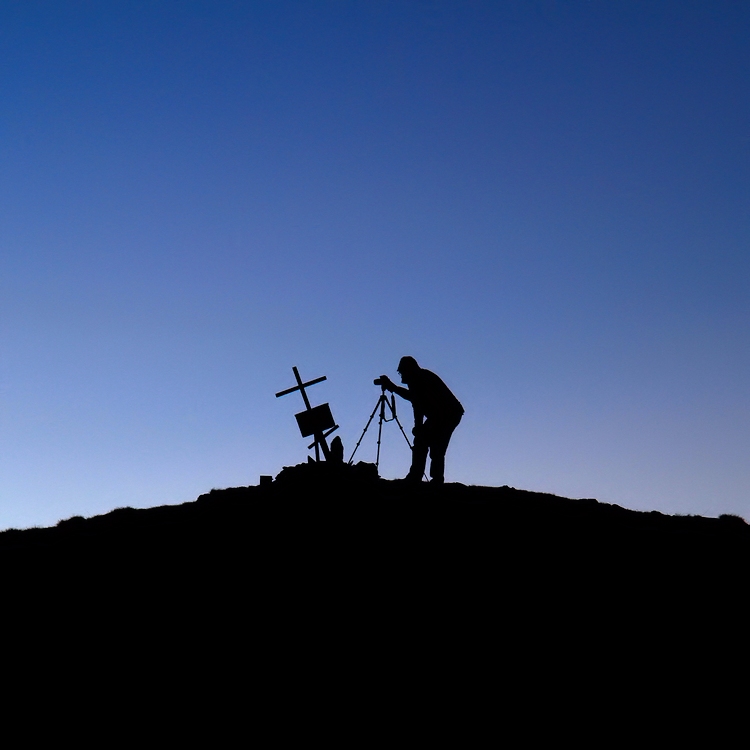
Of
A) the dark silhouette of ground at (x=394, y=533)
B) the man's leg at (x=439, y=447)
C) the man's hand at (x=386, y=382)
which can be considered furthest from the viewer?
the man's hand at (x=386, y=382)

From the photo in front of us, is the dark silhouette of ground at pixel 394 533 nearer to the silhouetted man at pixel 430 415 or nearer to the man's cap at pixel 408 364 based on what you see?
the silhouetted man at pixel 430 415

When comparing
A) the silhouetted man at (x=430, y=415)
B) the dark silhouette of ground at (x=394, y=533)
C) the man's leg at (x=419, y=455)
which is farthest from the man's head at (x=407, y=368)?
the dark silhouette of ground at (x=394, y=533)

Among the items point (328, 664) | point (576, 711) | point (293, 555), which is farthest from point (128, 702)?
point (576, 711)

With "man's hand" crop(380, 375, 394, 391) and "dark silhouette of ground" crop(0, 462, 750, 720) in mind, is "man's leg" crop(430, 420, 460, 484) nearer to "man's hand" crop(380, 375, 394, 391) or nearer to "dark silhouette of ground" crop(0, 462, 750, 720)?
"dark silhouette of ground" crop(0, 462, 750, 720)

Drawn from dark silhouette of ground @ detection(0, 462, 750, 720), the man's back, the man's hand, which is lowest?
dark silhouette of ground @ detection(0, 462, 750, 720)

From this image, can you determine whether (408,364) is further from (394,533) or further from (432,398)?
(394,533)

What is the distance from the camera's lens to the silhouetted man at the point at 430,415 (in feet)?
45.0

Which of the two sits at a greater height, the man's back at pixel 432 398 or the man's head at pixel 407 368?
the man's head at pixel 407 368

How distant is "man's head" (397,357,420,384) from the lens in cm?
1405

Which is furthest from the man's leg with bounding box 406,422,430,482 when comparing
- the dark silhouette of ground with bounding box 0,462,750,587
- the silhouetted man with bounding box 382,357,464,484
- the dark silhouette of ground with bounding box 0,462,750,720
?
the dark silhouette of ground with bounding box 0,462,750,720

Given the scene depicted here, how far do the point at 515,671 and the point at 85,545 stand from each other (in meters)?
7.99

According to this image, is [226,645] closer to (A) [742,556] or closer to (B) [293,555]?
(B) [293,555]

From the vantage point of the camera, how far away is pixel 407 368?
1410cm

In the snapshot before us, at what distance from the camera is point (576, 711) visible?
8391 mm
